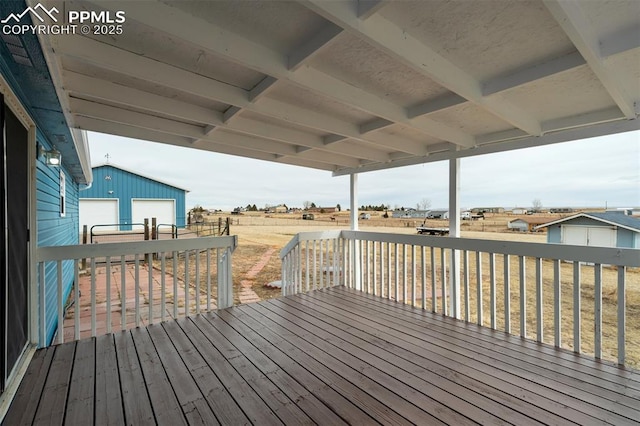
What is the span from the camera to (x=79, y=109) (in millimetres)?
2717

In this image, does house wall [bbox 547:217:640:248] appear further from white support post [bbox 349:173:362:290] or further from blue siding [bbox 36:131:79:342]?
blue siding [bbox 36:131:79:342]

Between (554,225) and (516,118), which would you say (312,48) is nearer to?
(516,118)

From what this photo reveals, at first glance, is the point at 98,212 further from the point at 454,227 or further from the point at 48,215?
the point at 454,227

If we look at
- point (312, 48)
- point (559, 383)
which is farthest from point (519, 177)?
point (312, 48)

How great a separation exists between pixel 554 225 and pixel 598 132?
3.41 ft

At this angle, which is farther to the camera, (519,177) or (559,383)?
(519,177)

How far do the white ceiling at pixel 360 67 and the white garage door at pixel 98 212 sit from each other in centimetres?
862

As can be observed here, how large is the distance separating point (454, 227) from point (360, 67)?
101 inches

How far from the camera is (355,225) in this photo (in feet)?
17.1

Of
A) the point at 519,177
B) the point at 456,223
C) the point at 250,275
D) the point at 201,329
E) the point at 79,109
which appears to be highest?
the point at 79,109

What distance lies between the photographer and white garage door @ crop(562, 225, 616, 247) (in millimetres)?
2482

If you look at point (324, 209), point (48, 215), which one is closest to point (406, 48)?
point (324, 209)

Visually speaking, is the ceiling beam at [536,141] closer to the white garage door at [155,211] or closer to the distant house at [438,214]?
the distant house at [438,214]

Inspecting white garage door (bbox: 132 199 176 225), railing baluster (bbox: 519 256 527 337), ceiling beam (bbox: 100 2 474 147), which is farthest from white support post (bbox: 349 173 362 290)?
white garage door (bbox: 132 199 176 225)
